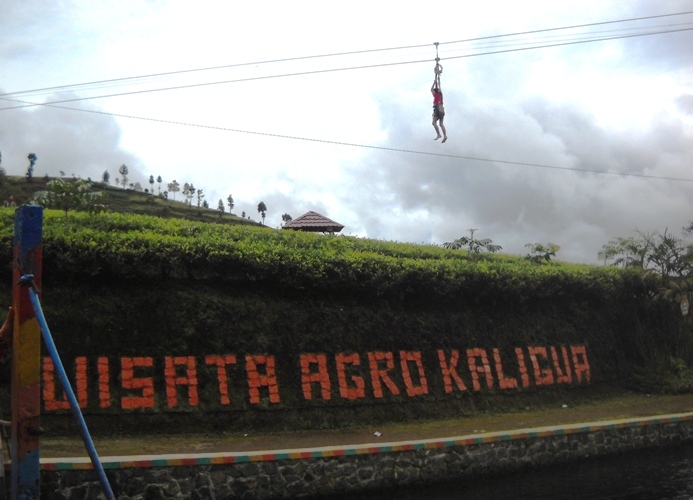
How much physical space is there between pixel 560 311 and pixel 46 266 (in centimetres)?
1211

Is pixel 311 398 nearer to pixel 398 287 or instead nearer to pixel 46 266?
pixel 398 287

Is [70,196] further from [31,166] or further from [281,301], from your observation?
[31,166]

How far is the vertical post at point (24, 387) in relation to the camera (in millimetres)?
6105

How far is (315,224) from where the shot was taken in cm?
2411

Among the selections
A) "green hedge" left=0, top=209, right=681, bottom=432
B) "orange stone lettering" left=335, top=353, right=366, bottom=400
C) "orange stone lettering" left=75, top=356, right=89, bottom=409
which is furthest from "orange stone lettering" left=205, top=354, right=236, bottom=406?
"orange stone lettering" left=335, top=353, right=366, bottom=400

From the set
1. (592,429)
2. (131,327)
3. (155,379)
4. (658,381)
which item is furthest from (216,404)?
(658,381)

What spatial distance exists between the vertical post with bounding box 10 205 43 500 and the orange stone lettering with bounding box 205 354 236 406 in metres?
5.69

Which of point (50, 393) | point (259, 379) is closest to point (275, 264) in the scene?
point (259, 379)

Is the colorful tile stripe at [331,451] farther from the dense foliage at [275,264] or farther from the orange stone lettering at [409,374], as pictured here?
the dense foliage at [275,264]

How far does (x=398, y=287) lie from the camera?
14711 mm

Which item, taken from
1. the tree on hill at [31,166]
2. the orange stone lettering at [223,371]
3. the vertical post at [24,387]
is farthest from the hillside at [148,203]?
the vertical post at [24,387]

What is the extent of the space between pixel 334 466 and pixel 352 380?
3.27 metres

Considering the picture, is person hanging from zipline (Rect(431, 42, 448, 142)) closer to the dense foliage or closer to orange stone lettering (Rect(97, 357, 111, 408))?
the dense foliage

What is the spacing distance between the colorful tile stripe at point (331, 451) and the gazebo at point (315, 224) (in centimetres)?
1243
